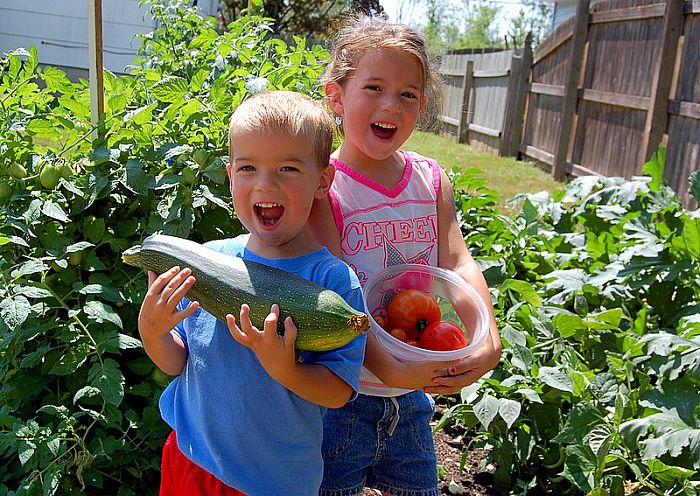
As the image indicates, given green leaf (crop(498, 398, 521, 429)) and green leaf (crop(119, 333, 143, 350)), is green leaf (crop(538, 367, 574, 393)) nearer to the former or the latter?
green leaf (crop(498, 398, 521, 429))

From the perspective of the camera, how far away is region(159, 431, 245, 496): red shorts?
5.94 feet

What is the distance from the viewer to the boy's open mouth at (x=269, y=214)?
172 centimetres

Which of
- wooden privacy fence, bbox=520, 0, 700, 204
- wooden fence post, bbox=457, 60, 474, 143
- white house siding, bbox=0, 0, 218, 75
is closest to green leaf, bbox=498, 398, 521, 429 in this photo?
wooden privacy fence, bbox=520, 0, 700, 204

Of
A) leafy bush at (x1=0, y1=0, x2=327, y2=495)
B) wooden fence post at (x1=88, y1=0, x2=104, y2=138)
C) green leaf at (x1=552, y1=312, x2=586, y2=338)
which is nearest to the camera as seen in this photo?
leafy bush at (x1=0, y1=0, x2=327, y2=495)

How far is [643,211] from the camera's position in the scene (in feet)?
13.0

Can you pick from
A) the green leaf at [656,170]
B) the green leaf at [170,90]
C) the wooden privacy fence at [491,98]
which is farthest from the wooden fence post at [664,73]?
the green leaf at [170,90]

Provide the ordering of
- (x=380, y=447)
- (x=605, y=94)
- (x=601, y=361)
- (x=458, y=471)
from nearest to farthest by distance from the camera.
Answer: (x=380, y=447)
(x=458, y=471)
(x=601, y=361)
(x=605, y=94)

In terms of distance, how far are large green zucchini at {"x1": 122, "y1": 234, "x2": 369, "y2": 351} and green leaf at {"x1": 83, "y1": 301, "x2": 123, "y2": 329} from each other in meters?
0.67

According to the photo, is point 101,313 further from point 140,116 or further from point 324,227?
point 324,227

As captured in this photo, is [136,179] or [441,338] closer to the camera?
[441,338]

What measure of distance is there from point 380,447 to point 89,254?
48.7 inches

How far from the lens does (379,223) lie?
2.04 metres

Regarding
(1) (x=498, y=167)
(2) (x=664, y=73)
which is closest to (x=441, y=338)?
(2) (x=664, y=73)

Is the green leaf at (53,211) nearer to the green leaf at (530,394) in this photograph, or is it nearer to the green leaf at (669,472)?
the green leaf at (530,394)
